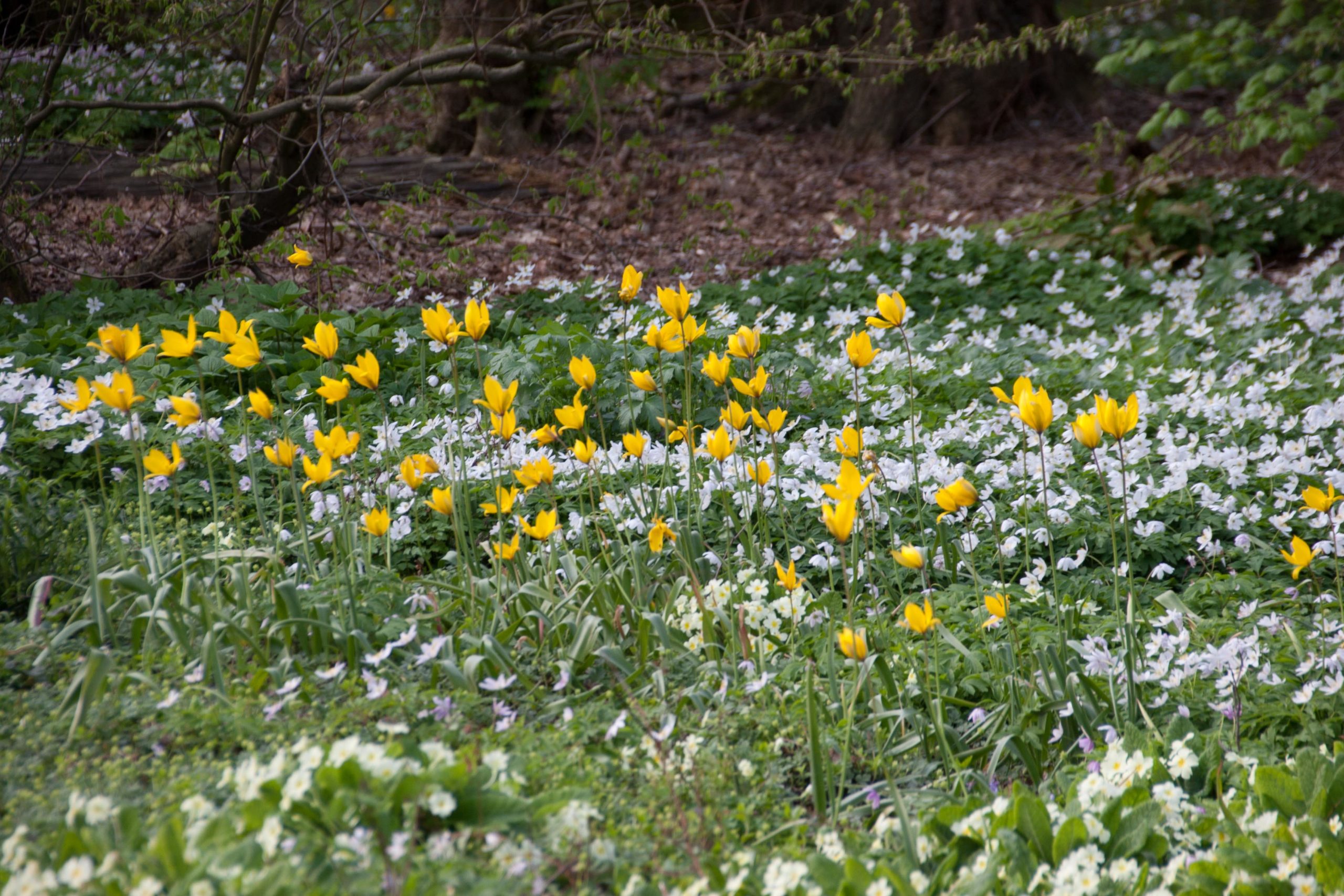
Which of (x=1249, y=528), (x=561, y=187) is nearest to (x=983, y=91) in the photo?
(x=561, y=187)

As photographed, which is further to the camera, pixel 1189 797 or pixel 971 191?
pixel 971 191

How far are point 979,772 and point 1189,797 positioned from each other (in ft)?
1.30

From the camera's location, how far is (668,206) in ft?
26.4

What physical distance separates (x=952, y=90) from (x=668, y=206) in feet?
12.0

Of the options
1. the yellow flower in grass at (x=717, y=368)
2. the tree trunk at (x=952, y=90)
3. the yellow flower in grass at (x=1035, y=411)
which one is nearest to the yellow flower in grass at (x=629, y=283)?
the yellow flower in grass at (x=717, y=368)

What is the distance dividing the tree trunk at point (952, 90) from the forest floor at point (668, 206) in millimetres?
219

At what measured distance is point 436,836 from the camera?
158 cm

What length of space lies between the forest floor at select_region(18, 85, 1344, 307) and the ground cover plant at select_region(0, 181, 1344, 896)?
187cm

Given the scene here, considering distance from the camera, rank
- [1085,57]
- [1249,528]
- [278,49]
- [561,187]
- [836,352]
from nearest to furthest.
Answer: [1249,528]
[836,352]
[278,49]
[561,187]
[1085,57]

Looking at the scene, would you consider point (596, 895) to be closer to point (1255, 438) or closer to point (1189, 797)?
point (1189, 797)

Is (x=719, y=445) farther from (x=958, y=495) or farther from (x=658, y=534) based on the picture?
(x=958, y=495)

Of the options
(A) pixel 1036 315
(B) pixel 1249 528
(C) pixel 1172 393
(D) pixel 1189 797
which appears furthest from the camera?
(A) pixel 1036 315

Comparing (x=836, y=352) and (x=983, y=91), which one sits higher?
(x=983, y=91)

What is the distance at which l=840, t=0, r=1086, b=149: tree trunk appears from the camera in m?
9.35
